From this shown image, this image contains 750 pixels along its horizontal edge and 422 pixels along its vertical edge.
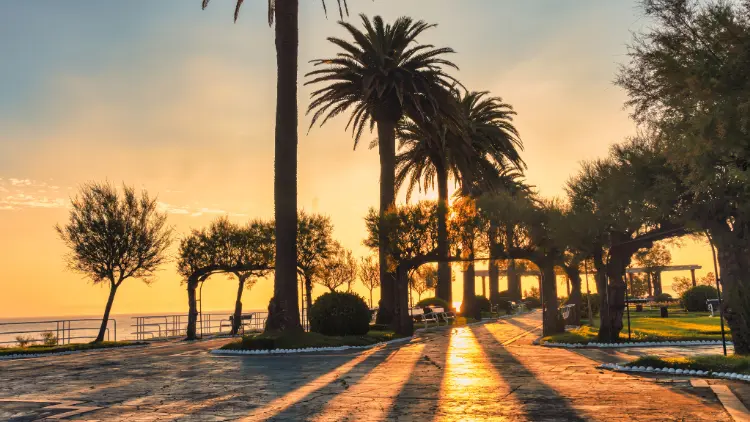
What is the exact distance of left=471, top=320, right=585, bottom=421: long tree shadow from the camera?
8734mm

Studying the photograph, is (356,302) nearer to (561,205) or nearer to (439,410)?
(561,205)

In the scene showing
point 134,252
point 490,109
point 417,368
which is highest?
point 490,109

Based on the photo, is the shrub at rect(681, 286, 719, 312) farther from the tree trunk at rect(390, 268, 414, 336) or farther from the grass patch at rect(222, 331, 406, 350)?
the grass patch at rect(222, 331, 406, 350)

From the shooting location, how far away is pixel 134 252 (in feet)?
116

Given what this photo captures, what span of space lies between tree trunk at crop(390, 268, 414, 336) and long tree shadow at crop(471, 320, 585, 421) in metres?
12.9

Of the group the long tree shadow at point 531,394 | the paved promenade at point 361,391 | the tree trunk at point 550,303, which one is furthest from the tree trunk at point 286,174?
the tree trunk at point 550,303

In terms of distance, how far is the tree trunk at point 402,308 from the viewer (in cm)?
3042

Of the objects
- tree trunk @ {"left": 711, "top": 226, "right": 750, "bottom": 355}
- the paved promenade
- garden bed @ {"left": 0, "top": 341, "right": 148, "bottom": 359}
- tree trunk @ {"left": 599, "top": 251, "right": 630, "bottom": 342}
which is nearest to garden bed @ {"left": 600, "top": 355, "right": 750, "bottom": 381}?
the paved promenade

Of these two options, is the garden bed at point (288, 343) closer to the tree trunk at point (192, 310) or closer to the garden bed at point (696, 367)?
the garden bed at point (696, 367)

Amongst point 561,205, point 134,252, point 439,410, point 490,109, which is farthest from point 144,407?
point 490,109

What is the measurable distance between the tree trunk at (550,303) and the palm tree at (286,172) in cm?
1015

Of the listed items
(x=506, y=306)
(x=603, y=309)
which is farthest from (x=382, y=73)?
(x=506, y=306)

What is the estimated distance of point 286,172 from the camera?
25.2 m

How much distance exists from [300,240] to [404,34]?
12.9 metres
